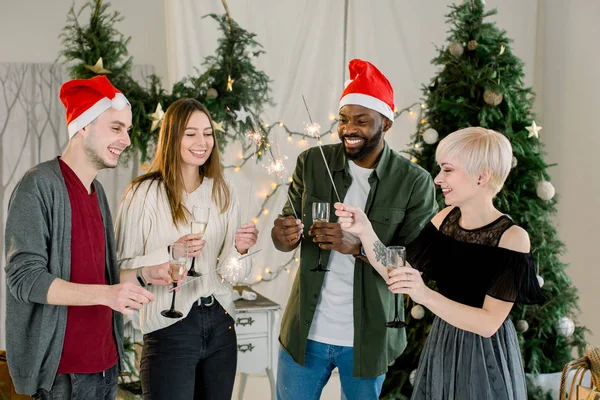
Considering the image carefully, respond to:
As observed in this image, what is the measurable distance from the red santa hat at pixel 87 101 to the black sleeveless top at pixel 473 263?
3.48ft

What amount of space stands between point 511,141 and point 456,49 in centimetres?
57

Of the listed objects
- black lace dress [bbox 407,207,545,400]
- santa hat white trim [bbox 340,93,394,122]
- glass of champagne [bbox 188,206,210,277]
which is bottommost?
black lace dress [bbox 407,207,545,400]

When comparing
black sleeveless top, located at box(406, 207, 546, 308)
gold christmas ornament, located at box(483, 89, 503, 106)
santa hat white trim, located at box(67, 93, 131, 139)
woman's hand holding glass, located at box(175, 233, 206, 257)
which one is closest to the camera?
black sleeveless top, located at box(406, 207, 546, 308)

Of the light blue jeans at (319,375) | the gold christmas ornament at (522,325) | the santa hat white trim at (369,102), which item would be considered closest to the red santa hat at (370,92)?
the santa hat white trim at (369,102)

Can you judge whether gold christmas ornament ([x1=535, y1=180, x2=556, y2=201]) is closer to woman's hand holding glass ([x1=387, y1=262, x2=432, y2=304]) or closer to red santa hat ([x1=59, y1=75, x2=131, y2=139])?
woman's hand holding glass ([x1=387, y1=262, x2=432, y2=304])

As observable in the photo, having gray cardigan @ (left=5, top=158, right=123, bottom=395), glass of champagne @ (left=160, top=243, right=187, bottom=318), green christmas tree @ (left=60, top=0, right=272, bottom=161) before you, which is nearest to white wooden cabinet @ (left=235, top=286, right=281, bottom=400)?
green christmas tree @ (left=60, top=0, right=272, bottom=161)

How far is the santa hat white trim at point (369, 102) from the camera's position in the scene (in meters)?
2.37

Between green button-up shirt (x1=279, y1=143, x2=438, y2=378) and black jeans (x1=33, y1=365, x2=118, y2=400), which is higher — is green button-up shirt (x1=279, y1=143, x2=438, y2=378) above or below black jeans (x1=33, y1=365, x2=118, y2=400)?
above

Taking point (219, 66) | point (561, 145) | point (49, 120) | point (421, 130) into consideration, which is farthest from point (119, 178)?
point (561, 145)

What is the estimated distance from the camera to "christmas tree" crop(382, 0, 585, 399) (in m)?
3.38

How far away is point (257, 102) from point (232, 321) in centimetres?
163

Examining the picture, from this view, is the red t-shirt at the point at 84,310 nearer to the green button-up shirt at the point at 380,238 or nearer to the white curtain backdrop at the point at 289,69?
the green button-up shirt at the point at 380,238

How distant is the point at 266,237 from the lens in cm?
475

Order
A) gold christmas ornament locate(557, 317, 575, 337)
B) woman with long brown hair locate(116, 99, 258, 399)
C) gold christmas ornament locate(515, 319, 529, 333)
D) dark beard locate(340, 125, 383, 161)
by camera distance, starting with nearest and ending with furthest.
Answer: woman with long brown hair locate(116, 99, 258, 399) → dark beard locate(340, 125, 383, 161) → gold christmas ornament locate(515, 319, 529, 333) → gold christmas ornament locate(557, 317, 575, 337)
